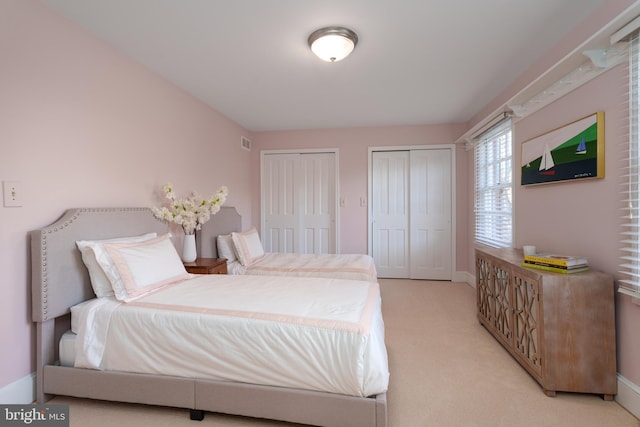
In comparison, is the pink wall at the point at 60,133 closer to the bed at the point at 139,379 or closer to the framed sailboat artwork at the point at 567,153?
the bed at the point at 139,379

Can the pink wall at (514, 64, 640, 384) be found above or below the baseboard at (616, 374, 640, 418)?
above

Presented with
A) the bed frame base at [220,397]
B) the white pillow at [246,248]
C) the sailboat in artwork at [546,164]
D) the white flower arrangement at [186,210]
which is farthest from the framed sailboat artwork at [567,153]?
the white flower arrangement at [186,210]

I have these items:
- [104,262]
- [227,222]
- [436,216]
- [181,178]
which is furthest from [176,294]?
[436,216]

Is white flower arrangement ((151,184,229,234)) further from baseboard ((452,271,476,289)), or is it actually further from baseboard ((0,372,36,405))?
baseboard ((452,271,476,289))

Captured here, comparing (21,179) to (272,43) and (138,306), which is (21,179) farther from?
(272,43)

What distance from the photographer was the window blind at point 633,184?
1606 mm

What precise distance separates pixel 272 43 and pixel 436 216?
11.6ft

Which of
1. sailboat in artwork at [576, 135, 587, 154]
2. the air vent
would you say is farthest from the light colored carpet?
the air vent

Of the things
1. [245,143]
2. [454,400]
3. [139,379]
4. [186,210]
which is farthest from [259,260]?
[454,400]

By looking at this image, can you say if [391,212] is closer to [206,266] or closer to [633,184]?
[206,266]

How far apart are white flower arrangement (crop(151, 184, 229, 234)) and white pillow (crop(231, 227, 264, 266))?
43 centimetres

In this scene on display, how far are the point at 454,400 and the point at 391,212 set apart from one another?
3216mm

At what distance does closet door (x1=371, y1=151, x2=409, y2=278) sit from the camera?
473cm

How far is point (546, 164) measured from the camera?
7.96 ft
